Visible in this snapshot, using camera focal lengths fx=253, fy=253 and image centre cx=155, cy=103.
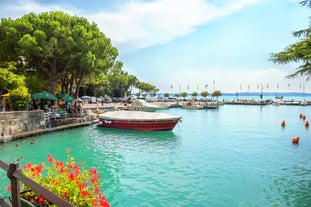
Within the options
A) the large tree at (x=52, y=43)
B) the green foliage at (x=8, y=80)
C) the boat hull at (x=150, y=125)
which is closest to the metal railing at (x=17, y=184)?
the boat hull at (x=150, y=125)

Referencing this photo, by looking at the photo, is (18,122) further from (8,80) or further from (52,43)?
(52,43)

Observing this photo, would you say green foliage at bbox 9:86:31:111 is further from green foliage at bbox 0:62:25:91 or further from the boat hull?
the boat hull

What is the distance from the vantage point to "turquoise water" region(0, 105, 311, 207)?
9602mm

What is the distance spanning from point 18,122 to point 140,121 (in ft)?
36.4

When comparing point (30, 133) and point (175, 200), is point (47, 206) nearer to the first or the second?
point (175, 200)

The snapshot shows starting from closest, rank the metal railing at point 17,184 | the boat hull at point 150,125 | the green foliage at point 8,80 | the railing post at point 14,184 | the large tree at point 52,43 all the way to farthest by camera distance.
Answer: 1. the metal railing at point 17,184
2. the railing post at point 14,184
3. the green foliage at point 8,80
4. the boat hull at point 150,125
5. the large tree at point 52,43

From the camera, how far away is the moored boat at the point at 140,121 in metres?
25.8

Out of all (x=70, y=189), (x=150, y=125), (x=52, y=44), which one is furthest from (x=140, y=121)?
(x=70, y=189)

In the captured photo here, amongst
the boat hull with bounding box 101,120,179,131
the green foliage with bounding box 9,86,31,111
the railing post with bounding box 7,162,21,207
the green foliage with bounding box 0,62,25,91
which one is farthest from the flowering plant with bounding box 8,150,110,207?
the green foliage with bounding box 0,62,25,91

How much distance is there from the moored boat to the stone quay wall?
7.27 m

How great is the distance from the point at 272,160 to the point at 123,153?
364 inches

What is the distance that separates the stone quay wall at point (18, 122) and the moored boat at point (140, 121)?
23.8 ft

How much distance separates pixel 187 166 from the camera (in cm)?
1366

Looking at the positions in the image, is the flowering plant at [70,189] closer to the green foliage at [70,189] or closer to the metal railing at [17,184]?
the green foliage at [70,189]
